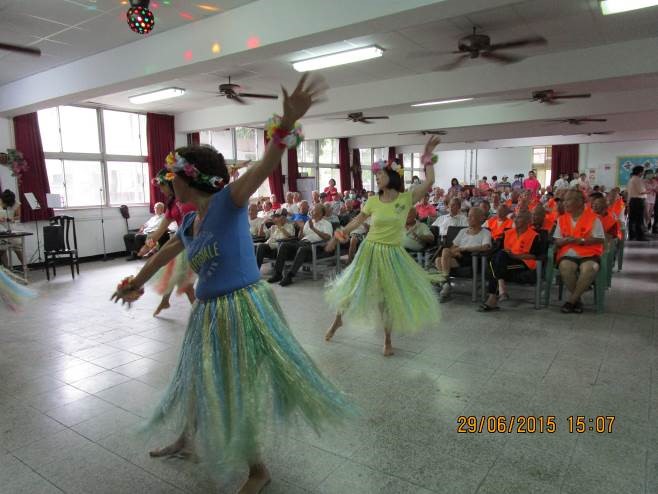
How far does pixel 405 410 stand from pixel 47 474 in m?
1.98

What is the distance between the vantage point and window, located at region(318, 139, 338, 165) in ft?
57.8

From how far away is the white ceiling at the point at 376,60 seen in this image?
15.8 ft

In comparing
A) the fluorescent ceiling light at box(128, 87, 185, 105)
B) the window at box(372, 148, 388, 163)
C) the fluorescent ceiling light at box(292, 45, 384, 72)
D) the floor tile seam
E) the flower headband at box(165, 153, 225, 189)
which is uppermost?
the fluorescent ceiling light at box(292, 45, 384, 72)

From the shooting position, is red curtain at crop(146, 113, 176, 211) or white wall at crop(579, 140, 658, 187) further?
white wall at crop(579, 140, 658, 187)

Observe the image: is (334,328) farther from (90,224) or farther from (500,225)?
(90,224)

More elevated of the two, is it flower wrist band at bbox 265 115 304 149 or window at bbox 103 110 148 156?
window at bbox 103 110 148 156

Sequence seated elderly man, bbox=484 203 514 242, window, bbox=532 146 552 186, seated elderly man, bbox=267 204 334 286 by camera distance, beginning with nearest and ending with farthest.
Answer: seated elderly man, bbox=484 203 514 242, seated elderly man, bbox=267 204 334 286, window, bbox=532 146 552 186

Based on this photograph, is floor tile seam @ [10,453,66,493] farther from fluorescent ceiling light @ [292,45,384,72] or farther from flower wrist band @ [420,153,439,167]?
fluorescent ceiling light @ [292,45,384,72]

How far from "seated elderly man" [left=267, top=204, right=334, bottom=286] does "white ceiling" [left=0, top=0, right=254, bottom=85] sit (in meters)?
3.29

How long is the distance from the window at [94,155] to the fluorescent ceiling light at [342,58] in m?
5.44

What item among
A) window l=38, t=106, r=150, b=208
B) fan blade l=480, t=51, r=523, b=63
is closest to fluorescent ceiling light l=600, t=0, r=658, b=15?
fan blade l=480, t=51, r=523, b=63

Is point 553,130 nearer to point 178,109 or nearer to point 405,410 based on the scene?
point 178,109

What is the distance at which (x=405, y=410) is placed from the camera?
2.87 meters

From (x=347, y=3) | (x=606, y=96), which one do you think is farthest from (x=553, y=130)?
(x=347, y=3)
